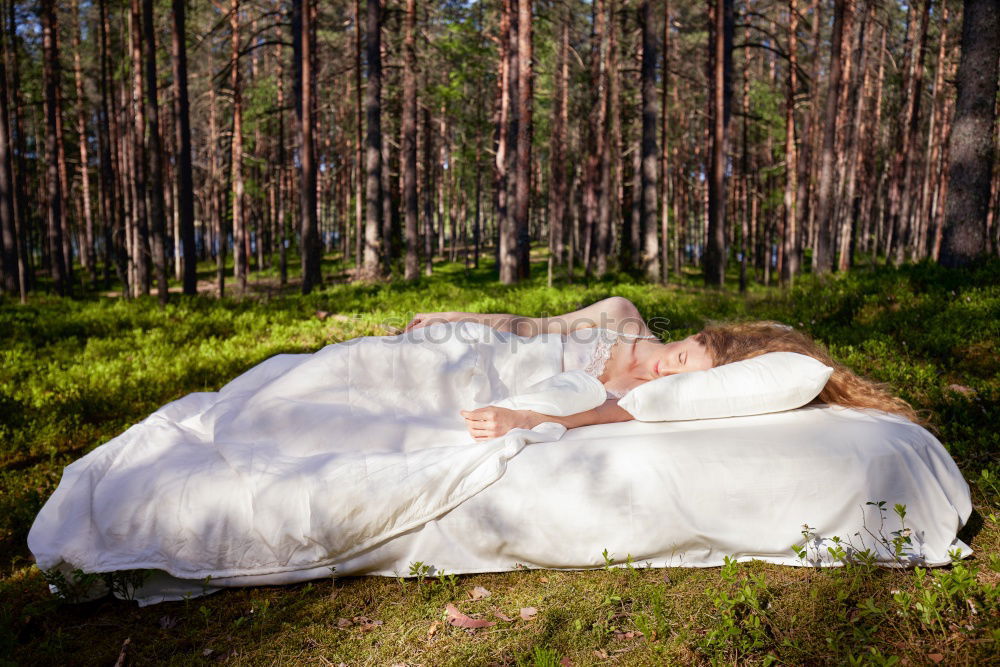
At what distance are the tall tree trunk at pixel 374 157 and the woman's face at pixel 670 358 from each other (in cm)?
1077

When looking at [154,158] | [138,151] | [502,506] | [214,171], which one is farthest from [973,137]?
[214,171]

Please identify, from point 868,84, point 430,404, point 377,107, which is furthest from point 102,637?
point 868,84

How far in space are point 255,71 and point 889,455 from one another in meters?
31.1

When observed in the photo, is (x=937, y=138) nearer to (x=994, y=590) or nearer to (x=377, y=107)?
(x=377, y=107)

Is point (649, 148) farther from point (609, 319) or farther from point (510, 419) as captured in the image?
point (510, 419)

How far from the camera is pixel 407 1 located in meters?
17.4

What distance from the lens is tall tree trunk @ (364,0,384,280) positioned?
14117mm

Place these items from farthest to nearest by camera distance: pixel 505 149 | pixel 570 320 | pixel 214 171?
pixel 214 171 → pixel 505 149 → pixel 570 320

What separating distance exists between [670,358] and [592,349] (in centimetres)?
57

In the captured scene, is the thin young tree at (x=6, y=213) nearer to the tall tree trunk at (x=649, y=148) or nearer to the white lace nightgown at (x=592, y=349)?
the white lace nightgown at (x=592, y=349)

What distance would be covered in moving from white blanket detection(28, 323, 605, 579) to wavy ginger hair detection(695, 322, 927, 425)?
923 mm

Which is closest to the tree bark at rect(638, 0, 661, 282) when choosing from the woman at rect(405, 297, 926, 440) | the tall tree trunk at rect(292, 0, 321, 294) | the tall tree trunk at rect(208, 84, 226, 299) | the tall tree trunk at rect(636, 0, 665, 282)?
the tall tree trunk at rect(636, 0, 665, 282)

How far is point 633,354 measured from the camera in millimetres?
4238

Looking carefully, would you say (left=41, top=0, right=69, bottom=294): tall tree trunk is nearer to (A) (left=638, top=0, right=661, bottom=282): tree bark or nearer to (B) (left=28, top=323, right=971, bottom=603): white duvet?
(A) (left=638, top=0, right=661, bottom=282): tree bark
